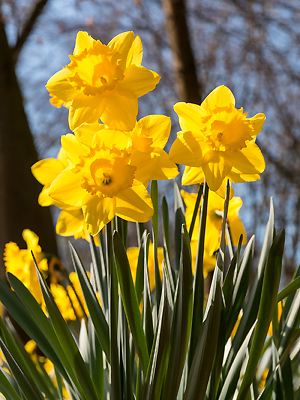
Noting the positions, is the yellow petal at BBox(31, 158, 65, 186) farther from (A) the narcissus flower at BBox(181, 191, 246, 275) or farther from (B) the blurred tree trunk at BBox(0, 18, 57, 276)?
(B) the blurred tree trunk at BBox(0, 18, 57, 276)

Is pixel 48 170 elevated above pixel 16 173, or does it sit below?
above

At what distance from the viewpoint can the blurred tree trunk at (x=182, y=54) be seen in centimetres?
317

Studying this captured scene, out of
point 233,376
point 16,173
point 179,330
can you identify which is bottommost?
point 16,173

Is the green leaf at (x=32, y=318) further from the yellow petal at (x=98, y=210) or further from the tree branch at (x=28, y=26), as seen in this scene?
the tree branch at (x=28, y=26)

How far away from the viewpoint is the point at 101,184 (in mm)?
750

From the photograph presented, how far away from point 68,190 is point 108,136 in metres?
0.09

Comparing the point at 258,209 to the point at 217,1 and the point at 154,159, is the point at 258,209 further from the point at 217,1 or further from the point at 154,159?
the point at 154,159

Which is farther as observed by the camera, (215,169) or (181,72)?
(181,72)

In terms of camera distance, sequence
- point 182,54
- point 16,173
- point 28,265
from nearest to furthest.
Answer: point 28,265
point 16,173
point 182,54

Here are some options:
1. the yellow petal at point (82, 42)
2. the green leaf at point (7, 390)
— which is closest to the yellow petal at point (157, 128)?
the yellow petal at point (82, 42)

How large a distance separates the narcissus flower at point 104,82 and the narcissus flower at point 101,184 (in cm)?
3

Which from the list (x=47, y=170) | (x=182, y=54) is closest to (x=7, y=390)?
(x=47, y=170)

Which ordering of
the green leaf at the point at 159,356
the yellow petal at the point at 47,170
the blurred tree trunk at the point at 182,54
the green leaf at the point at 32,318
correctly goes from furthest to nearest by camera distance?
the blurred tree trunk at the point at 182,54, the yellow petal at the point at 47,170, the green leaf at the point at 32,318, the green leaf at the point at 159,356

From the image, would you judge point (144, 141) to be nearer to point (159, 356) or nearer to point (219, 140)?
point (219, 140)
